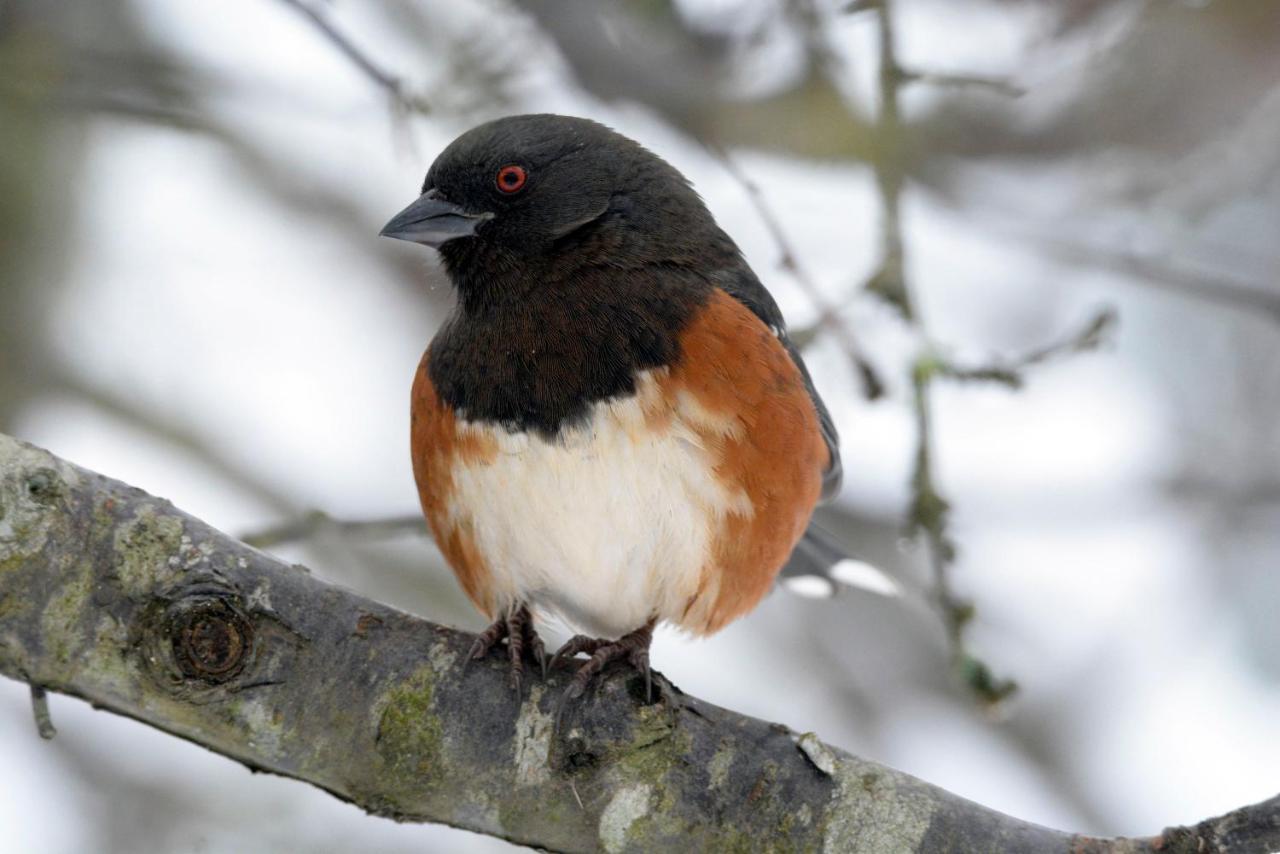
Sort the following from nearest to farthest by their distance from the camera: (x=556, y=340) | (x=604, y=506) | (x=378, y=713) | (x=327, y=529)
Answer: (x=378, y=713)
(x=604, y=506)
(x=556, y=340)
(x=327, y=529)

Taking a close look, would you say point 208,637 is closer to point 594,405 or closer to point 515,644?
point 515,644

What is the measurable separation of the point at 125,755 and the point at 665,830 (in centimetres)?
326

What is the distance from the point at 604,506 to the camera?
2850 mm

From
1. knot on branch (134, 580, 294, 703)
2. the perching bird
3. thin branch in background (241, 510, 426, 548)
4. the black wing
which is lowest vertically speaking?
knot on branch (134, 580, 294, 703)

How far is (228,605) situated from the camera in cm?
213

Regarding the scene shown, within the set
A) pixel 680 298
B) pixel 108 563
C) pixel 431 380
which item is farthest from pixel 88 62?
pixel 108 563

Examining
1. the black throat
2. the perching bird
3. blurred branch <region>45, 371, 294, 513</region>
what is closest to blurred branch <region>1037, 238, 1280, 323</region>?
the perching bird

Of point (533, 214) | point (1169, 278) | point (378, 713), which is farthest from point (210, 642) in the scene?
point (1169, 278)

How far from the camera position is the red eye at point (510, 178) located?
3.18 meters

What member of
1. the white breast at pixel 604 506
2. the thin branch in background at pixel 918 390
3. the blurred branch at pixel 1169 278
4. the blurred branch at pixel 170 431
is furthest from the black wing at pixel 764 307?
the blurred branch at pixel 170 431

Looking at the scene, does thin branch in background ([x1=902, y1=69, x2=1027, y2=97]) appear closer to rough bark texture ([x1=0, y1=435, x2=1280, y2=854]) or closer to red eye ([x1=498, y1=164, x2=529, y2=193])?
red eye ([x1=498, y1=164, x2=529, y2=193])

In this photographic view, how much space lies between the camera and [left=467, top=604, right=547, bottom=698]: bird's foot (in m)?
2.42

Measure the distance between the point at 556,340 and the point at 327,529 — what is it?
0.79m

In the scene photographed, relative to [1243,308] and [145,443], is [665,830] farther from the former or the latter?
[145,443]
